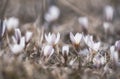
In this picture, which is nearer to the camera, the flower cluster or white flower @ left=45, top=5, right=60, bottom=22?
the flower cluster

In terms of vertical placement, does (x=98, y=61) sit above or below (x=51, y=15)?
below

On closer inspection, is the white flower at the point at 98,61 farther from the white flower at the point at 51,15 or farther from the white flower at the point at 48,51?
the white flower at the point at 51,15

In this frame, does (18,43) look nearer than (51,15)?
Yes

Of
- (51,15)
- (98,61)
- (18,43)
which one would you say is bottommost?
(98,61)

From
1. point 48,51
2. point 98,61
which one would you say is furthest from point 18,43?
point 98,61

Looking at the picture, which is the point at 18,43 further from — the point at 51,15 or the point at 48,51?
the point at 51,15

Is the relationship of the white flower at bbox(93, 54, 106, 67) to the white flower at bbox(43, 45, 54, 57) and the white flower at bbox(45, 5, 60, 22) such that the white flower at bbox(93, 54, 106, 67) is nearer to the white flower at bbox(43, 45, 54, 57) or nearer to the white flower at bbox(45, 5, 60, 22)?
the white flower at bbox(43, 45, 54, 57)

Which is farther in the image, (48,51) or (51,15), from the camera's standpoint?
(51,15)

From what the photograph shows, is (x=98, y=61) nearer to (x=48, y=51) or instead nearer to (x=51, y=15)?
(x=48, y=51)

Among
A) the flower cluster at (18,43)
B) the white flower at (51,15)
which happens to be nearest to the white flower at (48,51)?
the flower cluster at (18,43)

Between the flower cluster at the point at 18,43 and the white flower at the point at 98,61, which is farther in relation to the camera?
the white flower at the point at 98,61

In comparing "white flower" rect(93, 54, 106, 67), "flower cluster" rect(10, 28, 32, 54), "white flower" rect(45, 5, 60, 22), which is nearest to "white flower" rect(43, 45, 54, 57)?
"flower cluster" rect(10, 28, 32, 54)

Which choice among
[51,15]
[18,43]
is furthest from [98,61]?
[51,15]
